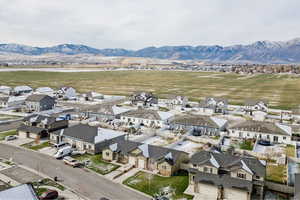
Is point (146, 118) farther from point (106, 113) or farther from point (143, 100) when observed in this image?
point (143, 100)

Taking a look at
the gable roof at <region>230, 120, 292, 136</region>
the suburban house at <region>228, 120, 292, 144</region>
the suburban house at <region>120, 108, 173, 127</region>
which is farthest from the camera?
the suburban house at <region>120, 108, 173, 127</region>

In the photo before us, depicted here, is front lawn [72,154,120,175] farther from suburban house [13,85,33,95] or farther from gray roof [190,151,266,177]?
suburban house [13,85,33,95]

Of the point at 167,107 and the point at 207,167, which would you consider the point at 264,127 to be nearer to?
the point at 207,167

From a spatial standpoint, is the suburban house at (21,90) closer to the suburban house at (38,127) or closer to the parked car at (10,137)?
the suburban house at (38,127)

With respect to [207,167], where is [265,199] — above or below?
below

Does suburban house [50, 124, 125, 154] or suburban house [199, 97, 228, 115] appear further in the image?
suburban house [199, 97, 228, 115]

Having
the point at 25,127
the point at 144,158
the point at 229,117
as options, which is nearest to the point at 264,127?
the point at 229,117

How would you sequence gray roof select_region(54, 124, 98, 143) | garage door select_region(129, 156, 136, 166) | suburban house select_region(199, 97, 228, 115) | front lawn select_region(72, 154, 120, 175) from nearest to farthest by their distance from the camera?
1. front lawn select_region(72, 154, 120, 175)
2. garage door select_region(129, 156, 136, 166)
3. gray roof select_region(54, 124, 98, 143)
4. suburban house select_region(199, 97, 228, 115)

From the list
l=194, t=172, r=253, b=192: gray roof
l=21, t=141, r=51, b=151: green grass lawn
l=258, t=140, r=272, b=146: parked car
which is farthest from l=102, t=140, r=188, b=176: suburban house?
l=258, t=140, r=272, b=146: parked car

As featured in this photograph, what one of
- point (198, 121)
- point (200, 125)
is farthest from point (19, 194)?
point (198, 121)
